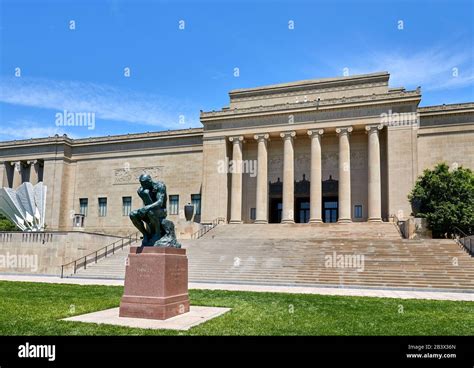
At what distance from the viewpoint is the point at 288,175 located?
3812cm

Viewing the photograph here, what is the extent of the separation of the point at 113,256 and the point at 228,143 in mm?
17613

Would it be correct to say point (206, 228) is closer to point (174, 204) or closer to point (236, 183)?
point (236, 183)

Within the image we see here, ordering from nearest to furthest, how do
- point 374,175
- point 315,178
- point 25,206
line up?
point 25,206, point 374,175, point 315,178

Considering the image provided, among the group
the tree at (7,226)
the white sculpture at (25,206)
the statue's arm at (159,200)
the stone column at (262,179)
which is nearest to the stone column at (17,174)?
the tree at (7,226)

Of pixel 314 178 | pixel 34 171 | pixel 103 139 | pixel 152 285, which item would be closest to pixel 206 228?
pixel 314 178

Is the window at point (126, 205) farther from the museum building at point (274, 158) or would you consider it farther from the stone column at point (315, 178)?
the stone column at point (315, 178)

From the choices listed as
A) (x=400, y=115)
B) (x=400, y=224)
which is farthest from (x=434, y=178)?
(x=400, y=115)

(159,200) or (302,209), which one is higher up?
(302,209)

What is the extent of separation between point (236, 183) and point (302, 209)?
6.95 metres

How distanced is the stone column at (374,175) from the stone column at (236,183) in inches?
445

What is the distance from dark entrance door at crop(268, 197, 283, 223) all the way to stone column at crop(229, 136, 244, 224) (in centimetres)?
397

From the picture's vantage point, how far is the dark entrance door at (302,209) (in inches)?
1599

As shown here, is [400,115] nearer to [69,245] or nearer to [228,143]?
[228,143]
